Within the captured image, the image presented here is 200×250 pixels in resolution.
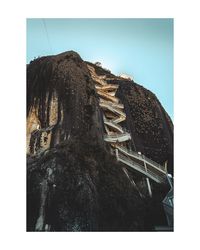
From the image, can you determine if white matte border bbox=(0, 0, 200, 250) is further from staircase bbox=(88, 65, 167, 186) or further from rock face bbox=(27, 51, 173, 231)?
staircase bbox=(88, 65, 167, 186)

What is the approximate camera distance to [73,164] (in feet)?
26.2

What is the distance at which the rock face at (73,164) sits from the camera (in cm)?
724

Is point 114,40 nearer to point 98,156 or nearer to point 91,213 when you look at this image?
point 98,156

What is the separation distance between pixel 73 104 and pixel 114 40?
227 cm

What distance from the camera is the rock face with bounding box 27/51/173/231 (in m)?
7.24
